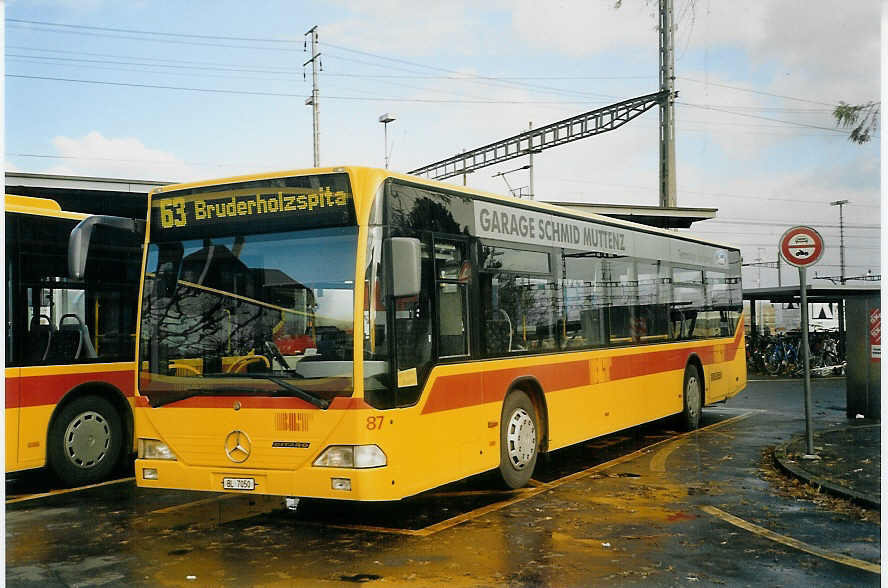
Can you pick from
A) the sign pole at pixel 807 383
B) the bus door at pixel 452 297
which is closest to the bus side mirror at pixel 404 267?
the bus door at pixel 452 297

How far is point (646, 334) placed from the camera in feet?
43.8

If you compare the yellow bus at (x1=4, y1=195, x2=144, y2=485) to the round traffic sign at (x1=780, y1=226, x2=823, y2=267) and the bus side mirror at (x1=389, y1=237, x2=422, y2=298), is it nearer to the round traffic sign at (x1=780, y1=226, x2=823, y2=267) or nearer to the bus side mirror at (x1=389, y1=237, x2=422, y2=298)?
the bus side mirror at (x1=389, y1=237, x2=422, y2=298)

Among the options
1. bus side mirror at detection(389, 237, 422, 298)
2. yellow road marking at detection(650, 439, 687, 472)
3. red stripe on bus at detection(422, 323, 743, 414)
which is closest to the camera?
bus side mirror at detection(389, 237, 422, 298)

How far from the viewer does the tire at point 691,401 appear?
14.9m

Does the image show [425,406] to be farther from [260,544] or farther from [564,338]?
[564,338]

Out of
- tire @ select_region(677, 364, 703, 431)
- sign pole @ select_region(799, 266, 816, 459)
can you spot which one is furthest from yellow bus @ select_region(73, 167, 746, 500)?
tire @ select_region(677, 364, 703, 431)

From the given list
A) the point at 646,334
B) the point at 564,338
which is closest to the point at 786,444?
the point at 646,334

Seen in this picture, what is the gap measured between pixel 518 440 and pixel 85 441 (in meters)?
4.84

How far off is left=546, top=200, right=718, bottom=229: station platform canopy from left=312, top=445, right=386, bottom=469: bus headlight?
1678 centimetres

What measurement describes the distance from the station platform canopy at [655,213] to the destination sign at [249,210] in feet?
52.9

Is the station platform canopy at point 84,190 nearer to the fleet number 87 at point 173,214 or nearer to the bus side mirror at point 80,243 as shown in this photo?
the bus side mirror at point 80,243

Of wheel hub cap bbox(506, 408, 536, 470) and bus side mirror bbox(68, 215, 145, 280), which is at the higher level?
bus side mirror bbox(68, 215, 145, 280)

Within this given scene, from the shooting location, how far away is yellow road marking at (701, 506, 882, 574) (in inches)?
273

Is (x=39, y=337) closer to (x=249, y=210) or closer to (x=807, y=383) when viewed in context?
(x=249, y=210)
